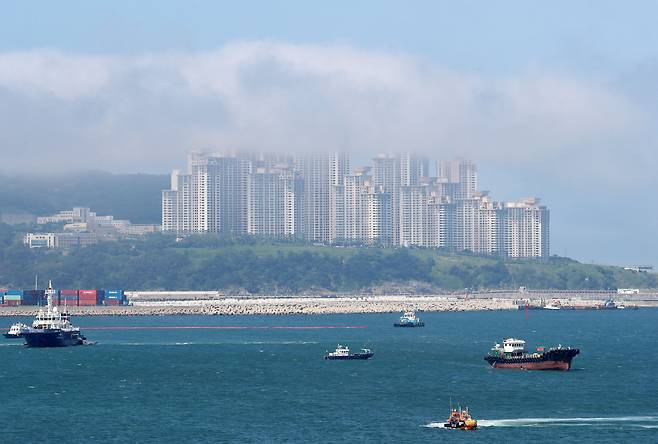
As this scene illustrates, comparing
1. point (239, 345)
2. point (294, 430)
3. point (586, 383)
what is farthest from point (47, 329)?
point (294, 430)

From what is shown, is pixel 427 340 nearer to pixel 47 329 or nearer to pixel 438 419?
pixel 47 329

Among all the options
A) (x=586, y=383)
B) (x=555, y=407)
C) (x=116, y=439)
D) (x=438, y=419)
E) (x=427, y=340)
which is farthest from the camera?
(x=427, y=340)

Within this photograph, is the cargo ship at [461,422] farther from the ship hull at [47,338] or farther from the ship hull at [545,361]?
the ship hull at [47,338]

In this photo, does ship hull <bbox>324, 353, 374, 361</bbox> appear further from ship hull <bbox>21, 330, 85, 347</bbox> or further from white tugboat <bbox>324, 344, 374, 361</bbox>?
ship hull <bbox>21, 330, 85, 347</bbox>

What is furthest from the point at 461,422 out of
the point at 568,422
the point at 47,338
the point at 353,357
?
the point at 47,338

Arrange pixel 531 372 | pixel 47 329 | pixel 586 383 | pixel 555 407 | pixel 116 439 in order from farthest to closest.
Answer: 1. pixel 47 329
2. pixel 531 372
3. pixel 586 383
4. pixel 555 407
5. pixel 116 439

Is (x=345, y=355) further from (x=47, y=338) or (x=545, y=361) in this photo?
(x=47, y=338)
